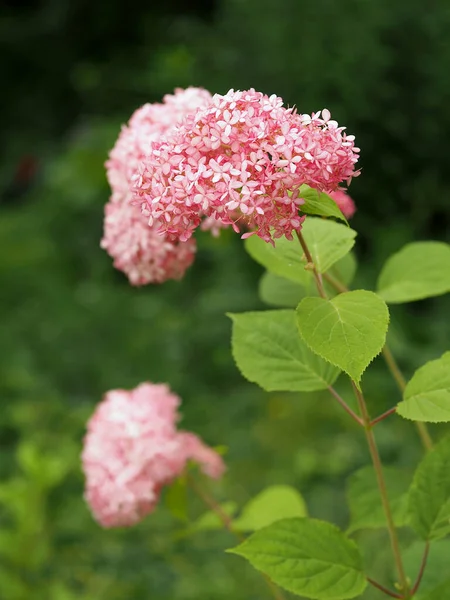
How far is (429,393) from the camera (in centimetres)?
71

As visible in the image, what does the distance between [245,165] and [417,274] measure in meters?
0.38

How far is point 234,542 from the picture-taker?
2.03 m

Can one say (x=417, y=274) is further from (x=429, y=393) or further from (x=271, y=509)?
(x=271, y=509)

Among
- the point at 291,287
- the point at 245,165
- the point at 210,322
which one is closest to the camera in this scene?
the point at 245,165

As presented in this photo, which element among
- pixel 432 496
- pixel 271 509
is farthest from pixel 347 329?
pixel 271 509

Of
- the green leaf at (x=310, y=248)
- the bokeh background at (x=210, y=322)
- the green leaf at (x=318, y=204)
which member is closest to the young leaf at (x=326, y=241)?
the green leaf at (x=310, y=248)

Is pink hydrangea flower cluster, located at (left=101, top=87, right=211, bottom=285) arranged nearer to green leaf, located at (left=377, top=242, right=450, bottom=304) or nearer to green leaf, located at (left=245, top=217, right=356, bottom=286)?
green leaf, located at (left=245, top=217, right=356, bottom=286)

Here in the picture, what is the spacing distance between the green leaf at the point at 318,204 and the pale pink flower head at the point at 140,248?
236 millimetres

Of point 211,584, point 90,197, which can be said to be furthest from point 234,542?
point 90,197

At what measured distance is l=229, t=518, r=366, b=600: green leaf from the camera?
28.3 inches

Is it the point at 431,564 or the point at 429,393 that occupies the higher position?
the point at 429,393

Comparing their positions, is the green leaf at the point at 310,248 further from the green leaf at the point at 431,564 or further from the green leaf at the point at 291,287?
the green leaf at the point at 431,564

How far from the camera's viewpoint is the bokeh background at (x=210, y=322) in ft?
6.69

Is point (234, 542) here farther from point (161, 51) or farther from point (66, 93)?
point (66, 93)
